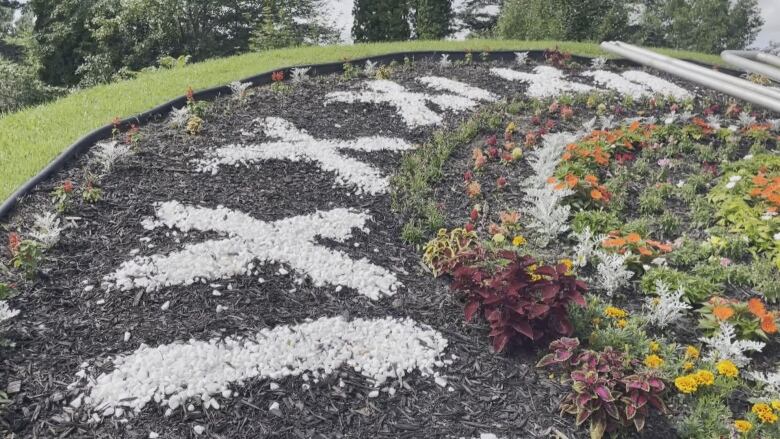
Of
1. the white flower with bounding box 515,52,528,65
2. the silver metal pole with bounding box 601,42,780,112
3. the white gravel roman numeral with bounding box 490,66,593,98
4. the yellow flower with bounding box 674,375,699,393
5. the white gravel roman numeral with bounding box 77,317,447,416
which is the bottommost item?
the white gravel roman numeral with bounding box 77,317,447,416

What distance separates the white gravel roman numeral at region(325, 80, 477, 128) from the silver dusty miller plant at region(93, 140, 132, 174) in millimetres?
2674

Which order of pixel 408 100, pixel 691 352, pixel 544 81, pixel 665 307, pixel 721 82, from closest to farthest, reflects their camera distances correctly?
pixel 691 352 < pixel 665 307 < pixel 721 82 < pixel 408 100 < pixel 544 81

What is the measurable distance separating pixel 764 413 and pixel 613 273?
4.26 ft

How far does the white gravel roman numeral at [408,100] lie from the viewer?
23.6 ft

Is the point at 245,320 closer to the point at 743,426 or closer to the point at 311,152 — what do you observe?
the point at 311,152

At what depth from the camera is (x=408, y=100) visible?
766cm

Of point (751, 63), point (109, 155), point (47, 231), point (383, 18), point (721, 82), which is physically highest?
point (751, 63)

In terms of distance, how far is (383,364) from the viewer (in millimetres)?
3434

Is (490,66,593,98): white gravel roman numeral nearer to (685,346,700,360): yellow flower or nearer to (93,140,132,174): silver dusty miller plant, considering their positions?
(685,346,700,360): yellow flower

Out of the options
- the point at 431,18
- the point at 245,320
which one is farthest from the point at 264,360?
the point at 431,18

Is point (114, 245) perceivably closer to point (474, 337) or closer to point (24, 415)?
point (24, 415)

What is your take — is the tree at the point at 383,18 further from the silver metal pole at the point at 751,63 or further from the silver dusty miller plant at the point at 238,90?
the silver metal pole at the point at 751,63

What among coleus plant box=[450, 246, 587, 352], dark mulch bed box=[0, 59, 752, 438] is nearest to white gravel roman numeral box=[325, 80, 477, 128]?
dark mulch bed box=[0, 59, 752, 438]

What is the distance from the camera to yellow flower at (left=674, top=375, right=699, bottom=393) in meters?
3.17
